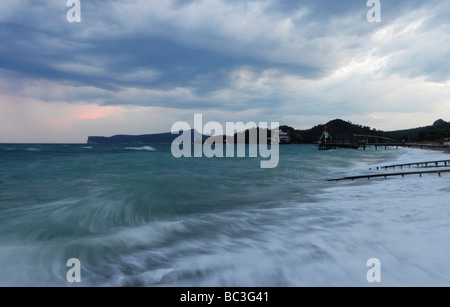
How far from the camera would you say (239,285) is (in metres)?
4.21

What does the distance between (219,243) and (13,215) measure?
7.88 meters

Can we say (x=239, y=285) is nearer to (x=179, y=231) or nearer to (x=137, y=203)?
(x=179, y=231)

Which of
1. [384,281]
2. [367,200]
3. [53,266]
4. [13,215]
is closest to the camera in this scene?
[384,281]

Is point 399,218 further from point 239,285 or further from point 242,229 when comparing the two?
point 239,285

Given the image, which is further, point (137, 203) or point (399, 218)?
point (137, 203)

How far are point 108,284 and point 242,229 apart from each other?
12.3ft

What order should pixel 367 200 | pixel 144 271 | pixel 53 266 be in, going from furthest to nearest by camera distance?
pixel 367 200 < pixel 53 266 < pixel 144 271

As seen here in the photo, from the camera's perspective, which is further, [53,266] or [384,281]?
[53,266]

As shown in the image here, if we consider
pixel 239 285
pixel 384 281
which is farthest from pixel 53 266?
pixel 384 281

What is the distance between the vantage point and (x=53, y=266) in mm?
5141
